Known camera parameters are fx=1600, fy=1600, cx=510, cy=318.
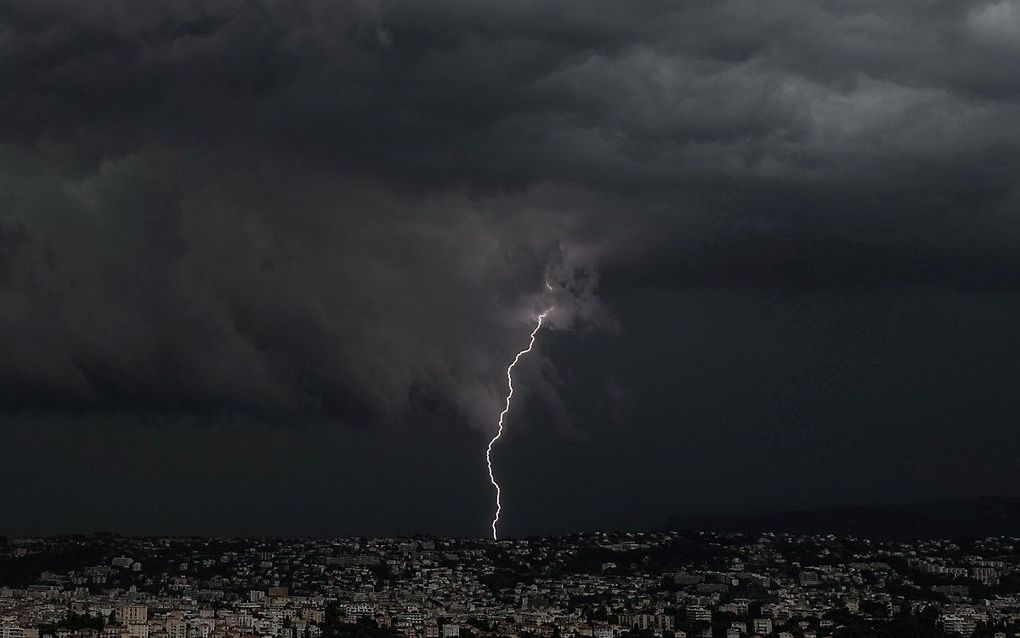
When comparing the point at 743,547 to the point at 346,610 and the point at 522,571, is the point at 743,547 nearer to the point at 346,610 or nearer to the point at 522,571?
the point at 522,571

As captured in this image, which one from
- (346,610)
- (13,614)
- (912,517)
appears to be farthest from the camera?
(912,517)

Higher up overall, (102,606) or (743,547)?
(743,547)

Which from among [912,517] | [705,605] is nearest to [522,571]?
[705,605]

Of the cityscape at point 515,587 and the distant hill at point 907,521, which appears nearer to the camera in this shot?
the cityscape at point 515,587
